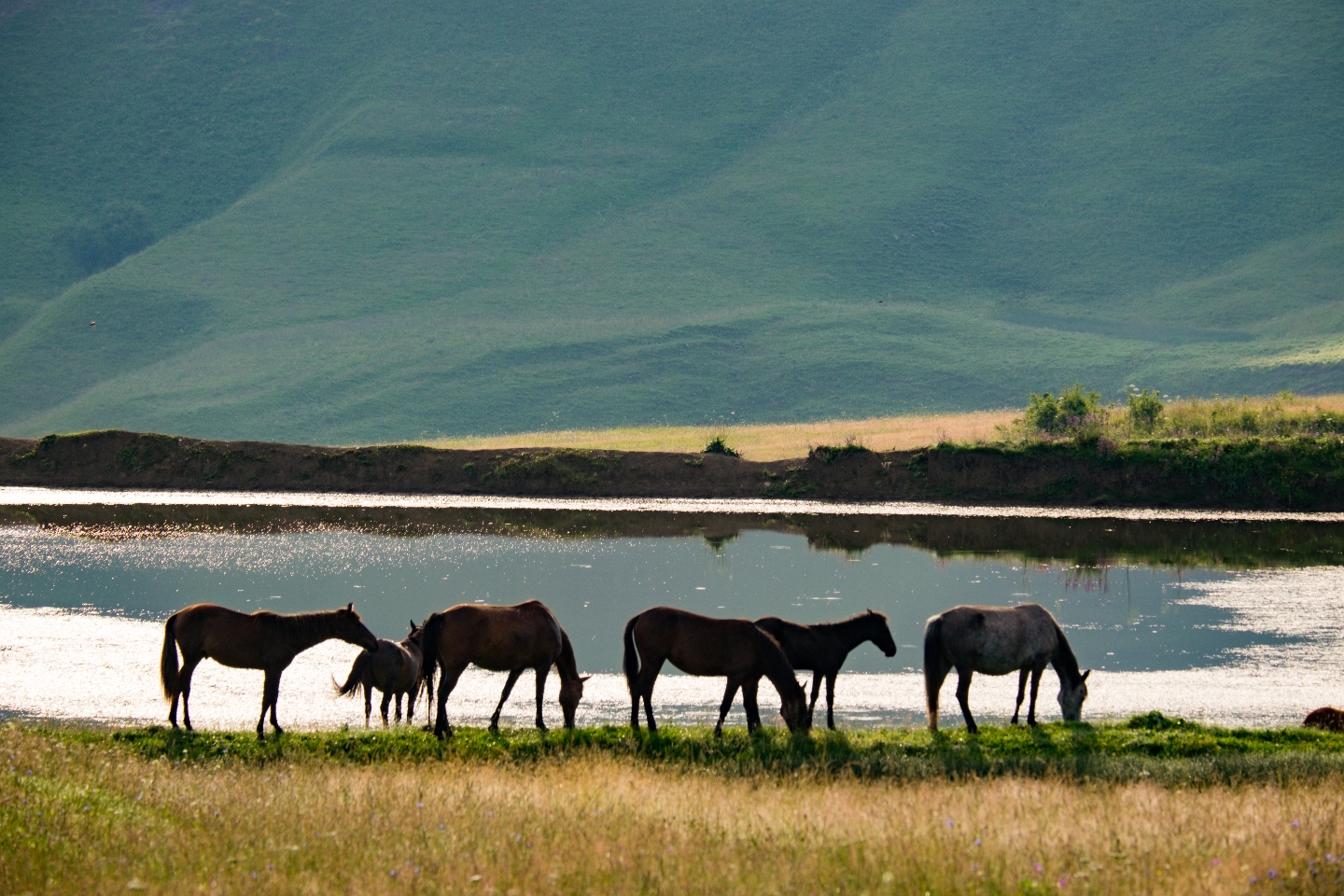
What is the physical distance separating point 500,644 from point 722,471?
3384 cm

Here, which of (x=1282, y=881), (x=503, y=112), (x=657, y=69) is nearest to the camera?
(x=1282, y=881)

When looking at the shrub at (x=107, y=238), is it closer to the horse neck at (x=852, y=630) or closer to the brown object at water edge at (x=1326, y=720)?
the horse neck at (x=852, y=630)

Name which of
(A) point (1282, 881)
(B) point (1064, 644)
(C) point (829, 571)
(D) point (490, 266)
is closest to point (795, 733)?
(B) point (1064, 644)

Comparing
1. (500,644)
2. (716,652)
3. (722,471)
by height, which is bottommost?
(716,652)

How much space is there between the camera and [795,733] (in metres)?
15.7

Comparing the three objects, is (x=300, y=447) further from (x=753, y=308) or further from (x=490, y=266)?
(x=490, y=266)

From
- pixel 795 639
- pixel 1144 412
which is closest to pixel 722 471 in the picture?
pixel 1144 412

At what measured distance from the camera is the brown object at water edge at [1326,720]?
1717 cm

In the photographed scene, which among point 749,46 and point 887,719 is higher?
point 749,46

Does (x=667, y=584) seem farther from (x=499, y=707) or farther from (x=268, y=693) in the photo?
(x=268, y=693)

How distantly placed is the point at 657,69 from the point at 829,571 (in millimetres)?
163607

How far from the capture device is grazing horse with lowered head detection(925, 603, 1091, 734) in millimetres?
16953

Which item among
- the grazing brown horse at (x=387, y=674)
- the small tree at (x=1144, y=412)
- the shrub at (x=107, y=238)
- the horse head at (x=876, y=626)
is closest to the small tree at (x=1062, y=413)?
the small tree at (x=1144, y=412)

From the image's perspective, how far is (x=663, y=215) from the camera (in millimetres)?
148500
